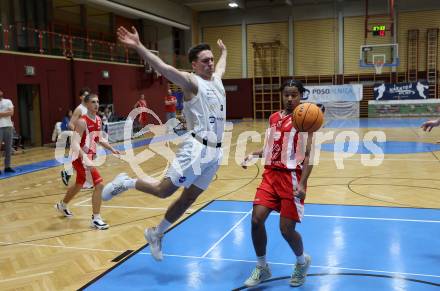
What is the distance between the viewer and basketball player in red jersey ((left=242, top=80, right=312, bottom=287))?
3.87 m

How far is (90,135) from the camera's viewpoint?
638 cm

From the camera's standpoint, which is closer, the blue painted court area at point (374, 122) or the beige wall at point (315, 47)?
the blue painted court area at point (374, 122)

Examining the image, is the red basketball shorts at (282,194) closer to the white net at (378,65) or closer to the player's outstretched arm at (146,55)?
the player's outstretched arm at (146,55)

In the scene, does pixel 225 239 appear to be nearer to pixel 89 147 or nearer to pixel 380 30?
pixel 89 147

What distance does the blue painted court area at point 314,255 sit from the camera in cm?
414

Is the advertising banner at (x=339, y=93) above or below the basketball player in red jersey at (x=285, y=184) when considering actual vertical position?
above

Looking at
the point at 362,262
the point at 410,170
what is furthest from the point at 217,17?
the point at 362,262

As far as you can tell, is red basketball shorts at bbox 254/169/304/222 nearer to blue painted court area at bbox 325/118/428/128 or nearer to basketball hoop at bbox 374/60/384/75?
blue painted court area at bbox 325/118/428/128

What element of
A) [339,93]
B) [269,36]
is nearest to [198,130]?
[339,93]

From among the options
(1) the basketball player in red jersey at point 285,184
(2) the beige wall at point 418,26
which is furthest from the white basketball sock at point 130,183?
(2) the beige wall at point 418,26

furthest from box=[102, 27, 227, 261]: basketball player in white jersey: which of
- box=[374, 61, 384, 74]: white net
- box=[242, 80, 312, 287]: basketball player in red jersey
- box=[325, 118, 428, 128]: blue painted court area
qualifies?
box=[374, 61, 384, 74]: white net

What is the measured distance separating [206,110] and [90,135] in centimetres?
288

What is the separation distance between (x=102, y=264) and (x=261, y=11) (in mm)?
27486

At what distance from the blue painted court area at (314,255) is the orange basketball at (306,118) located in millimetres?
1426
